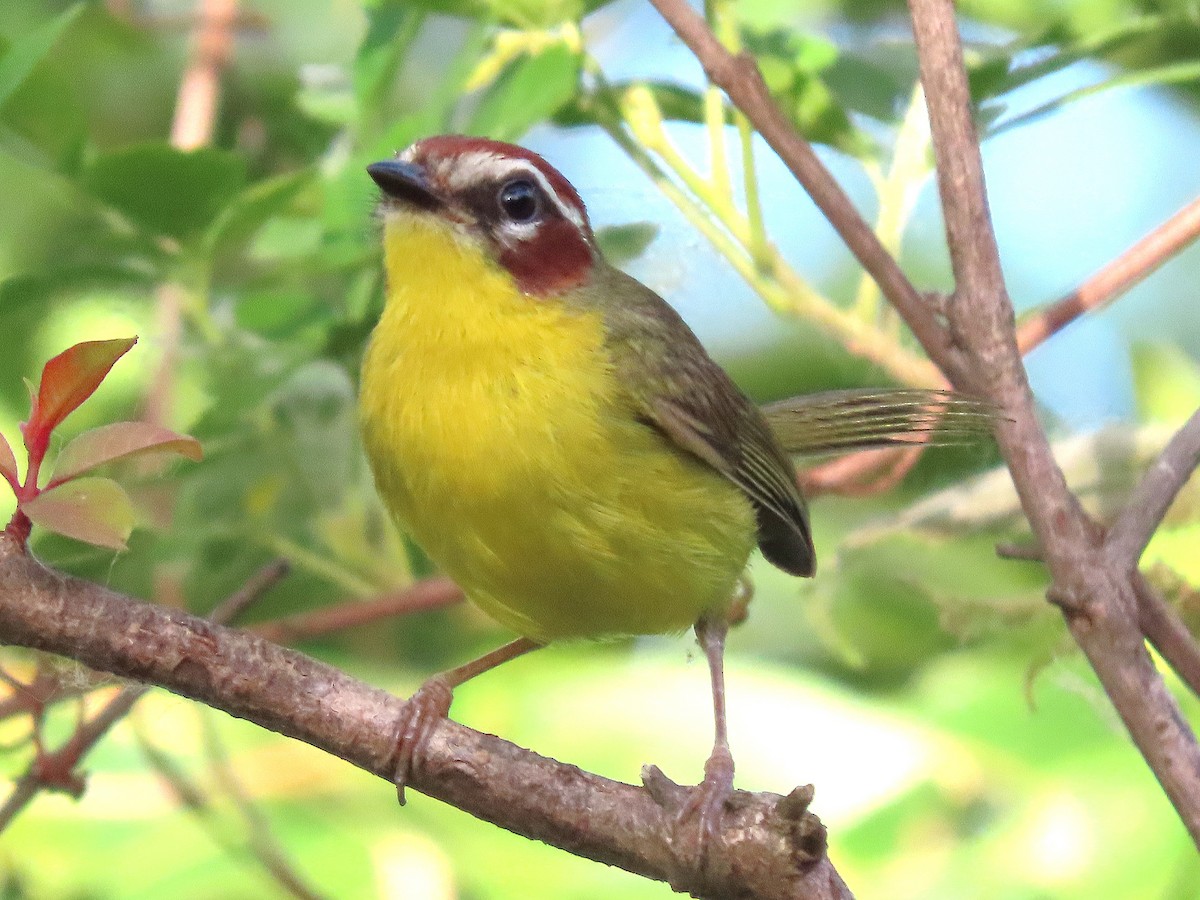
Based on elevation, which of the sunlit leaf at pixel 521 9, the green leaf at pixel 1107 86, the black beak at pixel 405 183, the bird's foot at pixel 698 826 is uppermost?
the green leaf at pixel 1107 86

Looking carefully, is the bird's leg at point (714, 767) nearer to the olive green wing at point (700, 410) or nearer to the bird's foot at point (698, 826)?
the bird's foot at point (698, 826)

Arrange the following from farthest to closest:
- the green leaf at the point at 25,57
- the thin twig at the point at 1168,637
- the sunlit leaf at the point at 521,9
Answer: the sunlit leaf at the point at 521,9 → the green leaf at the point at 25,57 → the thin twig at the point at 1168,637

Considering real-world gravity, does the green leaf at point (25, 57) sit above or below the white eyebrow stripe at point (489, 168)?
below

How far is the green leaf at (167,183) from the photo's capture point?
1.61 m

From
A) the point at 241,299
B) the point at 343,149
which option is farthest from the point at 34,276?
the point at 343,149

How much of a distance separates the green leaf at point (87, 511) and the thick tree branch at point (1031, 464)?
0.75 m

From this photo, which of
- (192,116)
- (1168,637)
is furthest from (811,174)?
(192,116)

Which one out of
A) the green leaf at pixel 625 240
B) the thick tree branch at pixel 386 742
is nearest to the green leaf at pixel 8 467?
the thick tree branch at pixel 386 742

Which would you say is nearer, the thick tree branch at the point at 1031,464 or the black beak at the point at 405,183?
the thick tree branch at the point at 1031,464

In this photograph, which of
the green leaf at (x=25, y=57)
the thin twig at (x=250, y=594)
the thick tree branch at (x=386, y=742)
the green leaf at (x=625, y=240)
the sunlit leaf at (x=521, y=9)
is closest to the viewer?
the thick tree branch at (x=386, y=742)

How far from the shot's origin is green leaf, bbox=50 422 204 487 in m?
0.98

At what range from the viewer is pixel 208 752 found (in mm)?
1852

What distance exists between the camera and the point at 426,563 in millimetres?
1968

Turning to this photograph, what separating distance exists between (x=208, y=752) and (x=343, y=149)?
87 centimetres
